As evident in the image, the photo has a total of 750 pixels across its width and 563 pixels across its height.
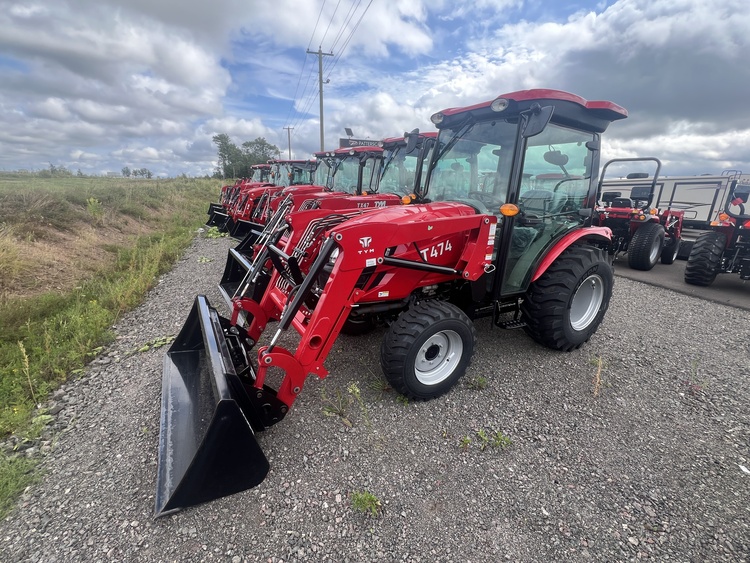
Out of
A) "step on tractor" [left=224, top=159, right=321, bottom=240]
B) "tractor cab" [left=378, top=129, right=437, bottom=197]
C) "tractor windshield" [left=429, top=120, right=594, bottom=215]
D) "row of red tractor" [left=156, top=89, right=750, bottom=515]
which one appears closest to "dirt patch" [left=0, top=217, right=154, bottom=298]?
"step on tractor" [left=224, top=159, right=321, bottom=240]

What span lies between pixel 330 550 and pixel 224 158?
68.0 m

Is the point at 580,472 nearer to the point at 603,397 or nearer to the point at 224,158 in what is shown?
the point at 603,397

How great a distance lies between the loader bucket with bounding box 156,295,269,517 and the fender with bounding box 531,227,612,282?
270 centimetres

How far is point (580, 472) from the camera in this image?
7.74ft

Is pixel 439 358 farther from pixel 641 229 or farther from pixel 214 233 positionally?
pixel 214 233

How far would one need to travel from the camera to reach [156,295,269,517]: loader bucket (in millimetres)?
1948

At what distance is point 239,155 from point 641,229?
209 ft

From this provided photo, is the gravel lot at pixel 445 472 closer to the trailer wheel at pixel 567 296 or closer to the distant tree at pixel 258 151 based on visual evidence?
the trailer wheel at pixel 567 296

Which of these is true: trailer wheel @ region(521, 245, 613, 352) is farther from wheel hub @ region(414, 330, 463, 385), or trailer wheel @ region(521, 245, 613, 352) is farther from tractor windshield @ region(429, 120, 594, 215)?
wheel hub @ region(414, 330, 463, 385)

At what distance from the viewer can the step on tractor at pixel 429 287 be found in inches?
89.7

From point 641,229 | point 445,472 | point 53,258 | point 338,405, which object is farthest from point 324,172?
point 445,472

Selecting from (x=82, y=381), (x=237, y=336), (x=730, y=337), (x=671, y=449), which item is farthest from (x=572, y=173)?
(x=82, y=381)

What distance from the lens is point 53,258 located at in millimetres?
6543

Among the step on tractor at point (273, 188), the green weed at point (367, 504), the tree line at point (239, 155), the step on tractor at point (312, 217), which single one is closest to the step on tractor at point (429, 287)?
the step on tractor at point (312, 217)
